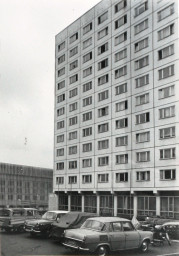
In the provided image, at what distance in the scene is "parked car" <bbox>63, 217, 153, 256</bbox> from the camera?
1286 cm

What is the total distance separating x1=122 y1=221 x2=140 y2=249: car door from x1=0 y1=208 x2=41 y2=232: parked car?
8.93 meters

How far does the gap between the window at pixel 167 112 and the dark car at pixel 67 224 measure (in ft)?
76.4

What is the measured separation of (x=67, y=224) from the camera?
17.0 metres

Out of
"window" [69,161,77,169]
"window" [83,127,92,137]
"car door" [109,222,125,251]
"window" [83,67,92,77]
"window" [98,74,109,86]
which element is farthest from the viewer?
"window" [69,161,77,169]

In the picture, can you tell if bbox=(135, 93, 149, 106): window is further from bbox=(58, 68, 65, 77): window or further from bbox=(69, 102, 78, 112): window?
bbox=(58, 68, 65, 77): window

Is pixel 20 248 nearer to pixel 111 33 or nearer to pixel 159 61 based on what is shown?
pixel 159 61

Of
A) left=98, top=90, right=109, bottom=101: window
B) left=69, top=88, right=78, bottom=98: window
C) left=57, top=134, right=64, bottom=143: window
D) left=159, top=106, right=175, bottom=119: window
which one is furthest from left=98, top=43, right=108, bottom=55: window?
left=57, top=134, right=64, bottom=143: window

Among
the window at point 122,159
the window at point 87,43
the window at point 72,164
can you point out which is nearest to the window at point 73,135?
the window at point 72,164

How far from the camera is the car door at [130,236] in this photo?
13875 mm

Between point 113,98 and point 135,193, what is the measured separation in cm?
1278

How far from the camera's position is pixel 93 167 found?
51.5 m

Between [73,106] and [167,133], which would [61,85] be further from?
[167,133]

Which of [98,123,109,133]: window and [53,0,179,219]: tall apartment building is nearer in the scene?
[53,0,179,219]: tall apartment building

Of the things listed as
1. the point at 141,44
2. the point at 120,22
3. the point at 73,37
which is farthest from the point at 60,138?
the point at 141,44
